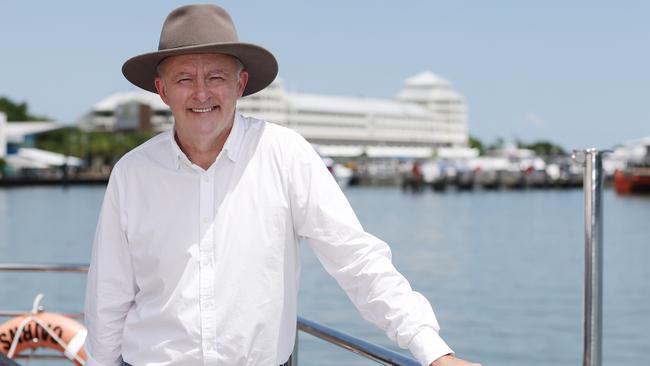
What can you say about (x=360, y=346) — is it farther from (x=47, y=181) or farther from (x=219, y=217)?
(x=47, y=181)

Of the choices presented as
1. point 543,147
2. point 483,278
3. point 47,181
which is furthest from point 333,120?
point 483,278

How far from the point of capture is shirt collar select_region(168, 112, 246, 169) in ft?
6.58

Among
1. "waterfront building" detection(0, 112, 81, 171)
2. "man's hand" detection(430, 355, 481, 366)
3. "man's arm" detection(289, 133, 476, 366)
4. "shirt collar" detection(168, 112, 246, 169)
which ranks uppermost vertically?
"shirt collar" detection(168, 112, 246, 169)

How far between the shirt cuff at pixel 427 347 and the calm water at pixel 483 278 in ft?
29.7

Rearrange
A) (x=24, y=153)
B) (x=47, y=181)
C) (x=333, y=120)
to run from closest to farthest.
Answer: (x=47, y=181), (x=24, y=153), (x=333, y=120)

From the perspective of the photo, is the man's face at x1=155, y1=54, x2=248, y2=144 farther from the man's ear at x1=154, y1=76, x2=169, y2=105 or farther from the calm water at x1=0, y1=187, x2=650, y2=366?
the calm water at x1=0, y1=187, x2=650, y2=366

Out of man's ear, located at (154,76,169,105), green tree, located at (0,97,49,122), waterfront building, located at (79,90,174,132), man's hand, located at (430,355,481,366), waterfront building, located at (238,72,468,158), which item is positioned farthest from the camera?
waterfront building, located at (238,72,468,158)

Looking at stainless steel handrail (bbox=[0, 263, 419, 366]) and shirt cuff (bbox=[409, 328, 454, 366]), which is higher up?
shirt cuff (bbox=[409, 328, 454, 366])

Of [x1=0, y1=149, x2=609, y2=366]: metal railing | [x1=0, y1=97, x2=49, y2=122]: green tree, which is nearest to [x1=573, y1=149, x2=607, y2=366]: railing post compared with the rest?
[x1=0, y1=149, x2=609, y2=366]: metal railing

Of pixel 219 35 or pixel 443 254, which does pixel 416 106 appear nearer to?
pixel 443 254

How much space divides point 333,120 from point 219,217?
133009 millimetres

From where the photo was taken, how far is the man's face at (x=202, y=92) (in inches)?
78.2

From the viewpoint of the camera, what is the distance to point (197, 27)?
2.00 metres

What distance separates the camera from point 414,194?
7619 centimetres
